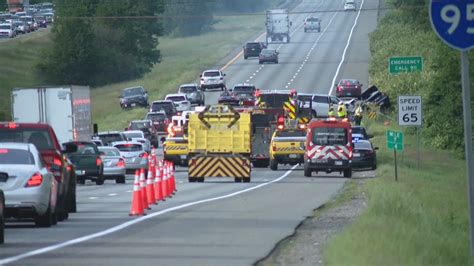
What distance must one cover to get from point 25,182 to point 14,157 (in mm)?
564

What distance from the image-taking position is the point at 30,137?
2534 cm

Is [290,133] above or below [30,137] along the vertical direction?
below

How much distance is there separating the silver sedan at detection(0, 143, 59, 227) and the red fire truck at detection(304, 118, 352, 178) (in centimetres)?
2695

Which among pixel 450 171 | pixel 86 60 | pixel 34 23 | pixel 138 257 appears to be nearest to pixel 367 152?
pixel 450 171

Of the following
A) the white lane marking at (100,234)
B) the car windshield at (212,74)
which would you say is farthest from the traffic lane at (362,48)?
the white lane marking at (100,234)

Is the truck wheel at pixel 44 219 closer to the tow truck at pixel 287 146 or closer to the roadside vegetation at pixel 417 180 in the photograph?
the roadside vegetation at pixel 417 180

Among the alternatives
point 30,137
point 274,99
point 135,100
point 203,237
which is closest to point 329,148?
point 274,99

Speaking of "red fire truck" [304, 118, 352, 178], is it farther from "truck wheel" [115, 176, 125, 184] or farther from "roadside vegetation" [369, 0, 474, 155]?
"roadside vegetation" [369, 0, 474, 155]

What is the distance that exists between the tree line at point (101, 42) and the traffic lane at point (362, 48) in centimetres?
1733

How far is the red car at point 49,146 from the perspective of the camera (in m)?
25.1

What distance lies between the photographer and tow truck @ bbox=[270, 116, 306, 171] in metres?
55.0

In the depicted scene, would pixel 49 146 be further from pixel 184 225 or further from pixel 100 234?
pixel 100 234

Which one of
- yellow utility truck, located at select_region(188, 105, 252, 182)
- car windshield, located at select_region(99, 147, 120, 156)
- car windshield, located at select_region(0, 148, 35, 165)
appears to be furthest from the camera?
car windshield, located at select_region(99, 147, 120, 156)

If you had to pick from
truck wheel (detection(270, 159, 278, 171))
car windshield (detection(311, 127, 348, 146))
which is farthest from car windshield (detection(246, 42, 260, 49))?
car windshield (detection(311, 127, 348, 146))
